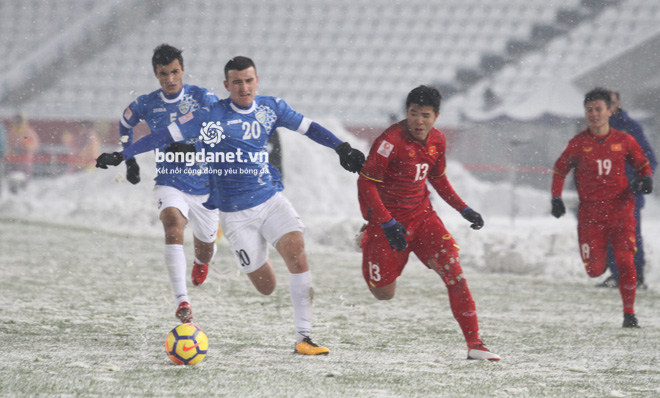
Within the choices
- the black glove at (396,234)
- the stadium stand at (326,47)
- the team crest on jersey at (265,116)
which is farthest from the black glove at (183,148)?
the stadium stand at (326,47)

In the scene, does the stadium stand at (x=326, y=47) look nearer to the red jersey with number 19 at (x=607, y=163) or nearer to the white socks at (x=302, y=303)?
the red jersey with number 19 at (x=607, y=163)

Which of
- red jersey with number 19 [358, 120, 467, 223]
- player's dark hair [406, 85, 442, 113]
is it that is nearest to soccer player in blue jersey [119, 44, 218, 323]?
red jersey with number 19 [358, 120, 467, 223]

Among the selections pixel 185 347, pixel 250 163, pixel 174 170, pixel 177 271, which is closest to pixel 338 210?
pixel 174 170

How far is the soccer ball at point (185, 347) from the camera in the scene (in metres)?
3.79

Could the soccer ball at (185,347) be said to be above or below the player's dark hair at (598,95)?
below

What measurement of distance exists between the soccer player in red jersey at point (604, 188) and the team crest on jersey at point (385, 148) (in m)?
1.97

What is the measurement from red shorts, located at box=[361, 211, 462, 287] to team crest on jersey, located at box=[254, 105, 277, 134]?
0.79m

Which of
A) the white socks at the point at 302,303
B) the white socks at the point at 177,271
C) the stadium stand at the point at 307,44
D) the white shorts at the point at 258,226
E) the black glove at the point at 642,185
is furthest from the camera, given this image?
the stadium stand at the point at 307,44

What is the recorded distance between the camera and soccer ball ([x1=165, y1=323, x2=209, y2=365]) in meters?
3.79

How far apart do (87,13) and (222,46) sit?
13.5 ft

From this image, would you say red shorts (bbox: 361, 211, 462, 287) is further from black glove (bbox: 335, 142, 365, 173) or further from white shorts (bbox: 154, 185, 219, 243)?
white shorts (bbox: 154, 185, 219, 243)

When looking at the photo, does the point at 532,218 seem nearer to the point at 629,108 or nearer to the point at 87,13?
the point at 629,108

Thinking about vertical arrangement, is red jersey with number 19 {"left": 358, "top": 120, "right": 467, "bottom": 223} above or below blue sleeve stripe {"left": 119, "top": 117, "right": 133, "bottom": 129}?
below

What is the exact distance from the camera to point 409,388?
11.0 feet
